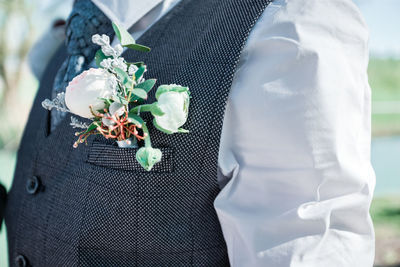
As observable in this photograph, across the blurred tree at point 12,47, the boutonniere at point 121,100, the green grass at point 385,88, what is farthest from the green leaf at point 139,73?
the green grass at point 385,88

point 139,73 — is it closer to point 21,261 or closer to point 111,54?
point 111,54

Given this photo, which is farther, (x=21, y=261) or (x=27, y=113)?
(x=27, y=113)

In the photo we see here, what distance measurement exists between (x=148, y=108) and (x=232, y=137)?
177 mm

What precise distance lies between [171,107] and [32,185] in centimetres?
50

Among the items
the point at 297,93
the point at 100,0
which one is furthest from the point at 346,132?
the point at 100,0

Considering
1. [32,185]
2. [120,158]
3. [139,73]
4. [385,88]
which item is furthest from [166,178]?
[385,88]

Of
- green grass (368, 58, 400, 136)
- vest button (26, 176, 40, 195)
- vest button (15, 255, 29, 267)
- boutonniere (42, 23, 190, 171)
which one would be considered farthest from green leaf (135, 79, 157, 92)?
green grass (368, 58, 400, 136)

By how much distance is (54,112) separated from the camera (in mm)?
955

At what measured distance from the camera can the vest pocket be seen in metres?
0.74

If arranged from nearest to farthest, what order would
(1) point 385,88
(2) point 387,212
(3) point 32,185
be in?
1. (3) point 32,185
2. (2) point 387,212
3. (1) point 385,88

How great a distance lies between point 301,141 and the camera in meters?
0.68

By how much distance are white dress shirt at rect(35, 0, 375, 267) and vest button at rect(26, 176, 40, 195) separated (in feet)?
1.56

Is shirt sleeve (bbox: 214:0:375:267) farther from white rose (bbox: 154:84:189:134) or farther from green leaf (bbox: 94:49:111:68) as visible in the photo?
green leaf (bbox: 94:49:111:68)

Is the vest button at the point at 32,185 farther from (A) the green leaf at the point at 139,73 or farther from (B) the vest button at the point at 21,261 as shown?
(A) the green leaf at the point at 139,73
